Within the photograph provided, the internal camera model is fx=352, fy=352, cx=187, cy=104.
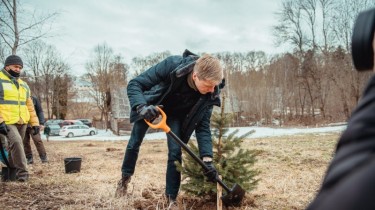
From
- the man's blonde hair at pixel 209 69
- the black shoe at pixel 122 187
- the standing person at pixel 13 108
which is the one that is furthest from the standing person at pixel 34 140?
the man's blonde hair at pixel 209 69

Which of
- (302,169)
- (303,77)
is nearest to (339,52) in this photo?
(303,77)

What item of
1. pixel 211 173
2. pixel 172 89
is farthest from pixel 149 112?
pixel 211 173

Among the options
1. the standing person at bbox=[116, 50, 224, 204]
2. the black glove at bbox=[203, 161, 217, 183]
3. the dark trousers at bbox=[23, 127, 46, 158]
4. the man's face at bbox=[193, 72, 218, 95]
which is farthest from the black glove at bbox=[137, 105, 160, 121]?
the dark trousers at bbox=[23, 127, 46, 158]

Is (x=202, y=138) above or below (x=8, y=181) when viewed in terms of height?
above

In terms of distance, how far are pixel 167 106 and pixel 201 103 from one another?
40 centimetres

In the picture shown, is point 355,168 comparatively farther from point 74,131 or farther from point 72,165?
point 74,131

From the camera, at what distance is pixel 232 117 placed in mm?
3752

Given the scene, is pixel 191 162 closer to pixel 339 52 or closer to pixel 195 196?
pixel 195 196

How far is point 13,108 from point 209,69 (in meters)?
3.73

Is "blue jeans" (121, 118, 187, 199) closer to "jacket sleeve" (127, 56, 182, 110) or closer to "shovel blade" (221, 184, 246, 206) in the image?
"jacket sleeve" (127, 56, 182, 110)

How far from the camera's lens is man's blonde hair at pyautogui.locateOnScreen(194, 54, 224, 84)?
298cm

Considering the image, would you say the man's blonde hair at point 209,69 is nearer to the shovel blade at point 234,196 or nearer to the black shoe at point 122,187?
the shovel blade at point 234,196

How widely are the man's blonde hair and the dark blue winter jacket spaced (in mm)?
257

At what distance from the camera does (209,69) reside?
9.80 feet
